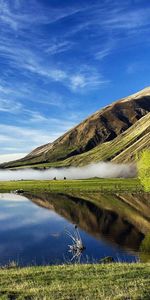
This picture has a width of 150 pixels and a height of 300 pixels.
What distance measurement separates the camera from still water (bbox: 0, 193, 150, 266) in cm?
6278

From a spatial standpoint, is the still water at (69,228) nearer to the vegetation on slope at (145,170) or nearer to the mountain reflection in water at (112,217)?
the mountain reflection in water at (112,217)

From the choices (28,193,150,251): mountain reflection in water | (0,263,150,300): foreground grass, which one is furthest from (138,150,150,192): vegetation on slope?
(0,263,150,300): foreground grass

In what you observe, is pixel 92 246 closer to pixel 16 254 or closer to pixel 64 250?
pixel 64 250

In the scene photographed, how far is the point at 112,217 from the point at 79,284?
7908 cm

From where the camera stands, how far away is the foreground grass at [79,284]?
24578mm

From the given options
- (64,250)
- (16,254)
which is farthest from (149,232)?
(16,254)

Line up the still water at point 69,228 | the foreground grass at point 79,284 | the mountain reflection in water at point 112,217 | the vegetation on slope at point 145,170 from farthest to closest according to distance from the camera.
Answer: the vegetation on slope at point 145,170 → the mountain reflection in water at point 112,217 → the still water at point 69,228 → the foreground grass at point 79,284

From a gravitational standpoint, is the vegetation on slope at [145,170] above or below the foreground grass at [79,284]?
above

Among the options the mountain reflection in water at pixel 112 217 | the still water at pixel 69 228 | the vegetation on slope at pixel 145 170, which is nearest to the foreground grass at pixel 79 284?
the still water at pixel 69 228

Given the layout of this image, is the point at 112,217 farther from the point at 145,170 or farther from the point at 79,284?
the point at 79,284

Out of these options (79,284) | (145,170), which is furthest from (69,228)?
(79,284)

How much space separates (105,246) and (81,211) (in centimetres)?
5151

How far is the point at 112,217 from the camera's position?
10631 cm

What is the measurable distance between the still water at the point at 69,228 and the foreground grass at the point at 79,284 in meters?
20.0
